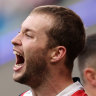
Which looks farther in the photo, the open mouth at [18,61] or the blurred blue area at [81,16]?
the blurred blue area at [81,16]

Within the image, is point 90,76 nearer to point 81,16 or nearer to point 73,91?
point 73,91

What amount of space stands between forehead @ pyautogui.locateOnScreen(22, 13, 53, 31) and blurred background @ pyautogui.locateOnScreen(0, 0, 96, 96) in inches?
47.9

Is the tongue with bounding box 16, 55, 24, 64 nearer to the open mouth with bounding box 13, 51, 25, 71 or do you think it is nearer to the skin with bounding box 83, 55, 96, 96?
the open mouth with bounding box 13, 51, 25, 71

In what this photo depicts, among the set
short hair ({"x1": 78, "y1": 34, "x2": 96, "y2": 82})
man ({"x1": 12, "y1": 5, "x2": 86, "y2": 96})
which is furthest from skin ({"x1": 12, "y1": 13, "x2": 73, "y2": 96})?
short hair ({"x1": 78, "y1": 34, "x2": 96, "y2": 82})

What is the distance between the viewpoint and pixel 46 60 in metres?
1.39

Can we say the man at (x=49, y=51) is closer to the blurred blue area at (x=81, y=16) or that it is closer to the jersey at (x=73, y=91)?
the jersey at (x=73, y=91)

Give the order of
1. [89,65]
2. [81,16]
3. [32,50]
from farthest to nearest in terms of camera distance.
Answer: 1. [81,16]
2. [89,65]
3. [32,50]

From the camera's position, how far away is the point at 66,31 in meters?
1.41

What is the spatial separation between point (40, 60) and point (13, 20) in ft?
4.55

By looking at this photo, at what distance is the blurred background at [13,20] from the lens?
2.67 m

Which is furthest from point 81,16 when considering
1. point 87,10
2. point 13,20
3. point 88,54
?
point 88,54

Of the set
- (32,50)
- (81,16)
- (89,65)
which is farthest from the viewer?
(81,16)

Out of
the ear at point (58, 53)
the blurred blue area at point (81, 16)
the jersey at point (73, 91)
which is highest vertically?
the ear at point (58, 53)

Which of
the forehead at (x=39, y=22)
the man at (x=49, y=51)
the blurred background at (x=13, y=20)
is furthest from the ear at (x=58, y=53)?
the blurred background at (x=13, y=20)
